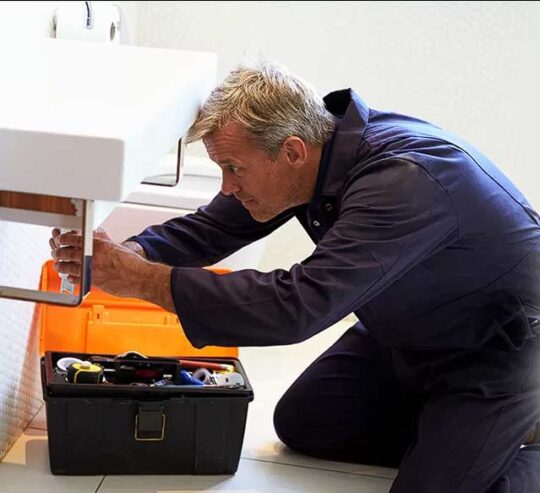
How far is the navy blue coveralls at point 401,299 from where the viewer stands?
4.38 ft

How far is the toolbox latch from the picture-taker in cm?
171

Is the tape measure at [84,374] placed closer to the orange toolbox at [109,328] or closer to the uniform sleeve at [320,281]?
the orange toolbox at [109,328]

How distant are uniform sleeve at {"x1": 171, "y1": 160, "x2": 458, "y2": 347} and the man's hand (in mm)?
23

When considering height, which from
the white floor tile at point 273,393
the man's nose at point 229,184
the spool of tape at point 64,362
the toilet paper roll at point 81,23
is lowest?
the white floor tile at point 273,393

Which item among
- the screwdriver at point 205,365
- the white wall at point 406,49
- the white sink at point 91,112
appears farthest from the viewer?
the white wall at point 406,49

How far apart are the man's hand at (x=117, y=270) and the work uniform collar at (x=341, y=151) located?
331 mm

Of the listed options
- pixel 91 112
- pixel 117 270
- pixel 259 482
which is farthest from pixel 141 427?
pixel 91 112

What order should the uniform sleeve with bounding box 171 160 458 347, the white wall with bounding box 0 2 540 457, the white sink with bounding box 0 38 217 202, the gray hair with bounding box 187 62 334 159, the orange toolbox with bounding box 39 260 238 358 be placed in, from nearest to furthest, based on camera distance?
the white sink with bounding box 0 38 217 202
the uniform sleeve with bounding box 171 160 458 347
the gray hair with bounding box 187 62 334 159
the orange toolbox with bounding box 39 260 238 358
the white wall with bounding box 0 2 540 457

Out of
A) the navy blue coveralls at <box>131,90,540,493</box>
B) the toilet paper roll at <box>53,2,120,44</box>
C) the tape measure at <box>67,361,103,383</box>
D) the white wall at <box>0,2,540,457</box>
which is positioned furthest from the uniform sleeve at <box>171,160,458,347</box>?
the white wall at <box>0,2,540,457</box>

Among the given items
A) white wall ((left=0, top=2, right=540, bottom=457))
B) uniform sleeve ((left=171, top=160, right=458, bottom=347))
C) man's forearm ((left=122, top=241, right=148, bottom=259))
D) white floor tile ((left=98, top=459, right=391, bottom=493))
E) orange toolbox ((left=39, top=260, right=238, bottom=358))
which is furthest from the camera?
white wall ((left=0, top=2, right=540, bottom=457))

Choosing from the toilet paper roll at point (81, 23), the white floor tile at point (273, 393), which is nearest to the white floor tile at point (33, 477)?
the white floor tile at point (273, 393)

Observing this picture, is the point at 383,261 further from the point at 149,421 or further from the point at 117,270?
the point at 149,421

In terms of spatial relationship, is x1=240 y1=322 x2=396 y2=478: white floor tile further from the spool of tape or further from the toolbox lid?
the spool of tape

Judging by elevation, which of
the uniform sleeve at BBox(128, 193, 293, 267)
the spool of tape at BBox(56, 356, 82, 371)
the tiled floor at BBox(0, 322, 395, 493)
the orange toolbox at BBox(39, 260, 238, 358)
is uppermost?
the uniform sleeve at BBox(128, 193, 293, 267)
